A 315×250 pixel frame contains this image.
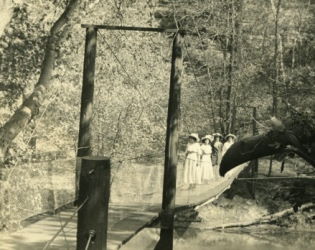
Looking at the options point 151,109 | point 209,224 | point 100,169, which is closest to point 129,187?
point 151,109

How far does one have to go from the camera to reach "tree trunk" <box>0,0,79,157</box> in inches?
304

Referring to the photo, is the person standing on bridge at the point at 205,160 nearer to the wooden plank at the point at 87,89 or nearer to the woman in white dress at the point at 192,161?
the woman in white dress at the point at 192,161

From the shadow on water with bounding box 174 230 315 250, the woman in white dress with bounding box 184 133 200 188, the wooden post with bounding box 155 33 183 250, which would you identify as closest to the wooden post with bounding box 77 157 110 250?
the wooden post with bounding box 155 33 183 250

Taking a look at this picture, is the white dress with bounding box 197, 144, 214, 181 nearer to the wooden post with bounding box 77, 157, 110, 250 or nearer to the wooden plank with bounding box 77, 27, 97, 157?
the wooden plank with bounding box 77, 27, 97, 157

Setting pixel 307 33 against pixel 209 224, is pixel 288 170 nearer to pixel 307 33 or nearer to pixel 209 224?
pixel 209 224

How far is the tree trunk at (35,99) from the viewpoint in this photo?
7.71 metres

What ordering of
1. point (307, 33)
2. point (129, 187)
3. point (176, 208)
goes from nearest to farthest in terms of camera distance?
point (176, 208)
point (129, 187)
point (307, 33)

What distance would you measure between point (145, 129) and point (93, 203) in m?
12.6

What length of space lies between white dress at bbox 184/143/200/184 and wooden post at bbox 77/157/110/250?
9240mm

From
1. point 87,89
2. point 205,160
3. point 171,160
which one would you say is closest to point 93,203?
point 87,89

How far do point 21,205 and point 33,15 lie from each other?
12.3 ft

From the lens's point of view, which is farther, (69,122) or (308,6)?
(308,6)

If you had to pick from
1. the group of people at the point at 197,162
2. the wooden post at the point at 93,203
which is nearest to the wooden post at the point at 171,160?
the group of people at the point at 197,162

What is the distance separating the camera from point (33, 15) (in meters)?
10.6
